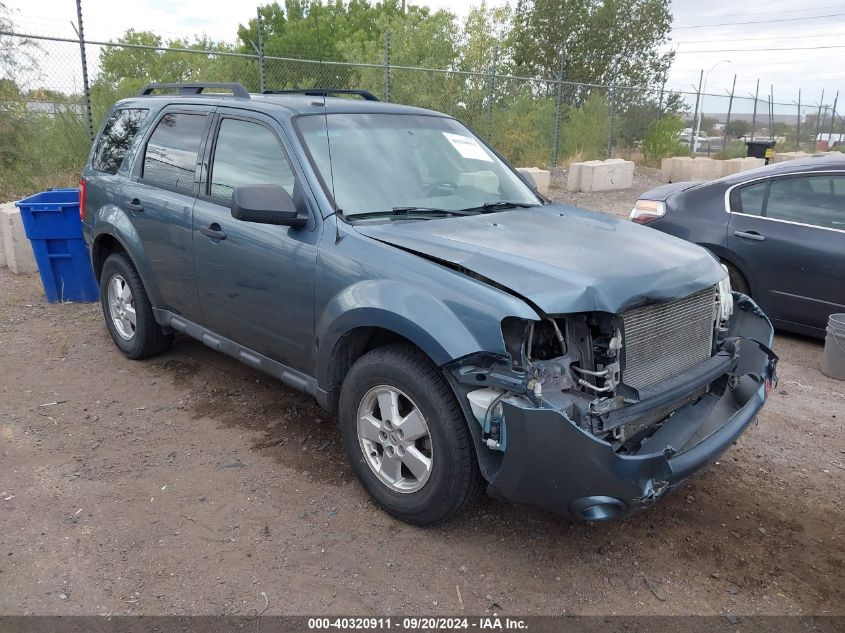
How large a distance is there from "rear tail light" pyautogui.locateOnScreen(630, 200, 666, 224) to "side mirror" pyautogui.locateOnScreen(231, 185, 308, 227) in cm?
426

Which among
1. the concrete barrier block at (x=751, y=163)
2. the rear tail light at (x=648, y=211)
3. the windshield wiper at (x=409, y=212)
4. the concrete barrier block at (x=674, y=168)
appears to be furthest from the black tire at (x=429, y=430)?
the concrete barrier block at (x=751, y=163)

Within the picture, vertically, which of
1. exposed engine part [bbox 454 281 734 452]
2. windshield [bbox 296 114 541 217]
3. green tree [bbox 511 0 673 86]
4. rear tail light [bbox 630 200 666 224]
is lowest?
exposed engine part [bbox 454 281 734 452]

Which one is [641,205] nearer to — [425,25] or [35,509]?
[35,509]

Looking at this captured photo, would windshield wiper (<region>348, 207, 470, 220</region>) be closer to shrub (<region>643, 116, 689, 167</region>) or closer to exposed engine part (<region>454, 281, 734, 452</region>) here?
exposed engine part (<region>454, 281, 734, 452</region>)

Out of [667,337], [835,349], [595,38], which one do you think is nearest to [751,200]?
[835,349]

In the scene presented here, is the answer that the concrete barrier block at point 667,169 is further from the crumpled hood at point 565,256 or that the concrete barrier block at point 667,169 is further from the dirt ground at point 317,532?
the crumpled hood at point 565,256

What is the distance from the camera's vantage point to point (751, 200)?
20.3ft

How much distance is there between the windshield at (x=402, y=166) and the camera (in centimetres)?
374

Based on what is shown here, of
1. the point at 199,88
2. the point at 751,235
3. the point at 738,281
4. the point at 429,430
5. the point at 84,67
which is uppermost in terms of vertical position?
the point at 84,67

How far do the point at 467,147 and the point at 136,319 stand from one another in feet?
9.18

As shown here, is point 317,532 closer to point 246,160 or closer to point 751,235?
point 246,160

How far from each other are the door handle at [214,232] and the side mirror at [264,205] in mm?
642

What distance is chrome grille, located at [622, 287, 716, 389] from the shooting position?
117 inches

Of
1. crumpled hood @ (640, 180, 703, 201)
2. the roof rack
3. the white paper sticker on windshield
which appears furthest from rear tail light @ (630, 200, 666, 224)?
the roof rack
